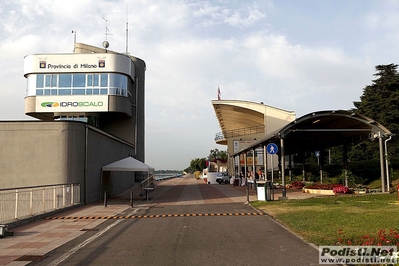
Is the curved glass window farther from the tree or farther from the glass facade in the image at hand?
the tree

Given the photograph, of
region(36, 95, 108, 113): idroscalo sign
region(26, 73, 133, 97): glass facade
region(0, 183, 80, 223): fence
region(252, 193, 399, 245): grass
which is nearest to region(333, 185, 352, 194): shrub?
region(252, 193, 399, 245): grass

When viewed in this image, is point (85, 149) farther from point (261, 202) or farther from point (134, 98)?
point (134, 98)

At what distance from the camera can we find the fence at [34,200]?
1409 cm

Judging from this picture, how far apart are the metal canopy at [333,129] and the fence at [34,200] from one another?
483 inches

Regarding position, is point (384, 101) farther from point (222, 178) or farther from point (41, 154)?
point (41, 154)

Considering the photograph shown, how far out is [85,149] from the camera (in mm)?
22609

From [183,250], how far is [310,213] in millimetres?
7203

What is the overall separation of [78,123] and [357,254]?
17.8 m

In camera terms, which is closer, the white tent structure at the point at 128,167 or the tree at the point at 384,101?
the white tent structure at the point at 128,167

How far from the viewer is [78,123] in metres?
22.1

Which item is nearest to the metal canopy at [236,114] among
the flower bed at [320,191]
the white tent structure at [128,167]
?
the flower bed at [320,191]

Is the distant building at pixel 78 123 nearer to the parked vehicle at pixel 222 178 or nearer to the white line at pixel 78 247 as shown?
the white line at pixel 78 247

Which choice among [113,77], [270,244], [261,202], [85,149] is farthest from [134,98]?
→ [270,244]

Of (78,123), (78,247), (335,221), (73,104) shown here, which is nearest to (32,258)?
(78,247)
